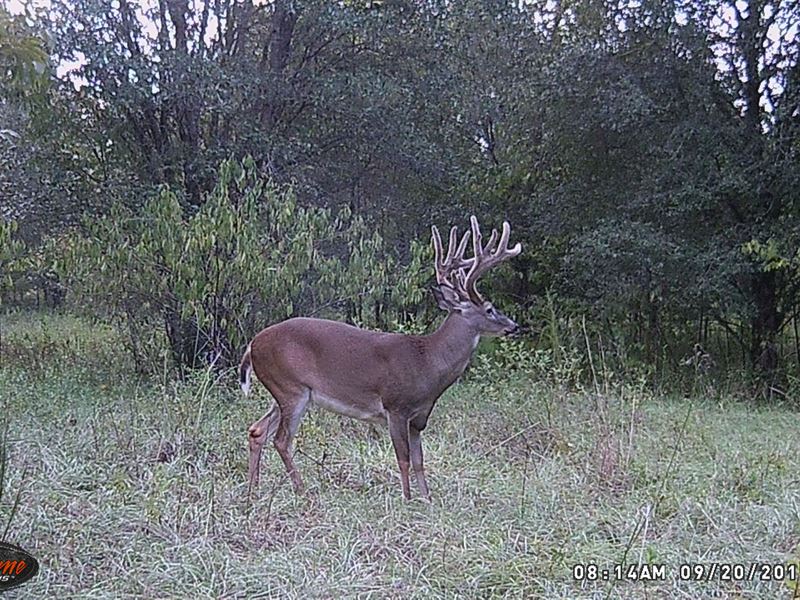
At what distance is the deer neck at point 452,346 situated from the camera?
4.43m

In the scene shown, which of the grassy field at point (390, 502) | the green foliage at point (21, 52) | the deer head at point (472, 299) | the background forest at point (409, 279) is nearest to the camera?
the green foliage at point (21, 52)

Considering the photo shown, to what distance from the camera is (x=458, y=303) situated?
4.58m

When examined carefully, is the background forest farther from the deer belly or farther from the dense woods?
the deer belly

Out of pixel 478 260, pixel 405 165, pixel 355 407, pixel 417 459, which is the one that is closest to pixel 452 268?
pixel 478 260

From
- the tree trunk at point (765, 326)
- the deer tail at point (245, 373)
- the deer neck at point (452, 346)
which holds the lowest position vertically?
the tree trunk at point (765, 326)

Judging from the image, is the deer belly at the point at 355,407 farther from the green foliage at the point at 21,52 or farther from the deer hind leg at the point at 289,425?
the green foliage at the point at 21,52

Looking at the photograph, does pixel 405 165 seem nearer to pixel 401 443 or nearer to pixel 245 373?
pixel 245 373

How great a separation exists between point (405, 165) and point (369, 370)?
4.69 m

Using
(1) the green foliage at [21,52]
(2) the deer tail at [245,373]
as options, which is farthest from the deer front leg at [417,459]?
(1) the green foliage at [21,52]

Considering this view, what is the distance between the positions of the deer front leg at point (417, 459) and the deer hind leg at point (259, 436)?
0.74m

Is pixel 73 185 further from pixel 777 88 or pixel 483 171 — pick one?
pixel 777 88

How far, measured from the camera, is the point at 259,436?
4461 mm

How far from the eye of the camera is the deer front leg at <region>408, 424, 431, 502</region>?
14.0 ft

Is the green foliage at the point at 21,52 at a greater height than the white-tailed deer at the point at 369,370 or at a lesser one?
greater
